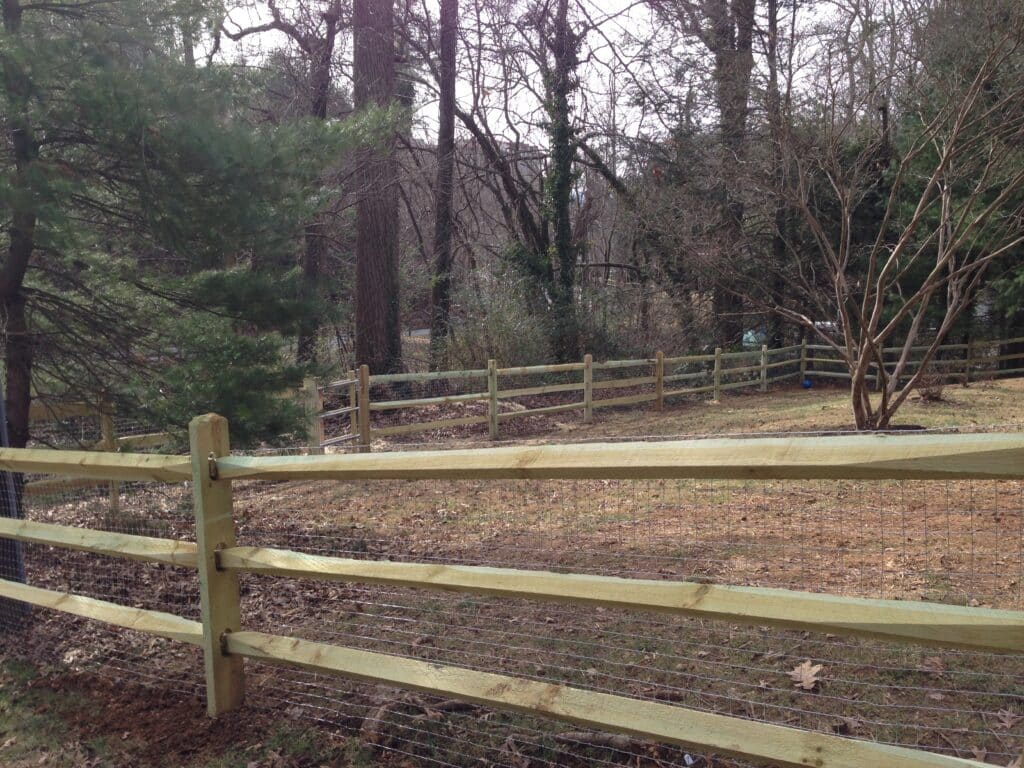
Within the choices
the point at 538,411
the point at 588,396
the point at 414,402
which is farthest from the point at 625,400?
the point at 414,402

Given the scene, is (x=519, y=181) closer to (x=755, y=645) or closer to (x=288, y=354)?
(x=288, y=354)

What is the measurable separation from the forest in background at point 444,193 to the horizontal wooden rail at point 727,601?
12.1 feet

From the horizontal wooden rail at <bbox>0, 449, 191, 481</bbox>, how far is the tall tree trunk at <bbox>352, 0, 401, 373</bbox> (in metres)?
11.1

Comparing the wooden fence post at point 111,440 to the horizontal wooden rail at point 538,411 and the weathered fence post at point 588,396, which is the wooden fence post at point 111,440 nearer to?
the horizontal wooden rail at point 538,411

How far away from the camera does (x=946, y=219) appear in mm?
9688

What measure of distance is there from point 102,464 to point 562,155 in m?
17.5

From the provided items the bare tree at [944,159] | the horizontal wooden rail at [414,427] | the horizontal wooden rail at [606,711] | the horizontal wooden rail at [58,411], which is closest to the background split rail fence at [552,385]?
the horizontal wooden rail at [414,427]

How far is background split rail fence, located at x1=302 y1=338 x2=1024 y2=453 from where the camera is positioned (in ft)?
36.1

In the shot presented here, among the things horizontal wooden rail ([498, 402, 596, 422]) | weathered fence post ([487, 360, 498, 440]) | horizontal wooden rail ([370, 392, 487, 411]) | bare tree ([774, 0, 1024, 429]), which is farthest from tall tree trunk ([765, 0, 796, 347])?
horizontal wooden rail ([370, 392, 487, 411])

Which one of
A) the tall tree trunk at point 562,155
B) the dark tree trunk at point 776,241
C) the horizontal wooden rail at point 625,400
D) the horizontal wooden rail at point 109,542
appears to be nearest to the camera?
the horizontal wooden rail at point 109,542

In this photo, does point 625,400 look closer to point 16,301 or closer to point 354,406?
point 354,406

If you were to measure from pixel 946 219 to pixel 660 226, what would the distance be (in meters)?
10.9

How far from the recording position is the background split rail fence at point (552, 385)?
1099 centimetres

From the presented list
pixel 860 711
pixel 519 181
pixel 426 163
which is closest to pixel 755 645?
pixel 860 711
